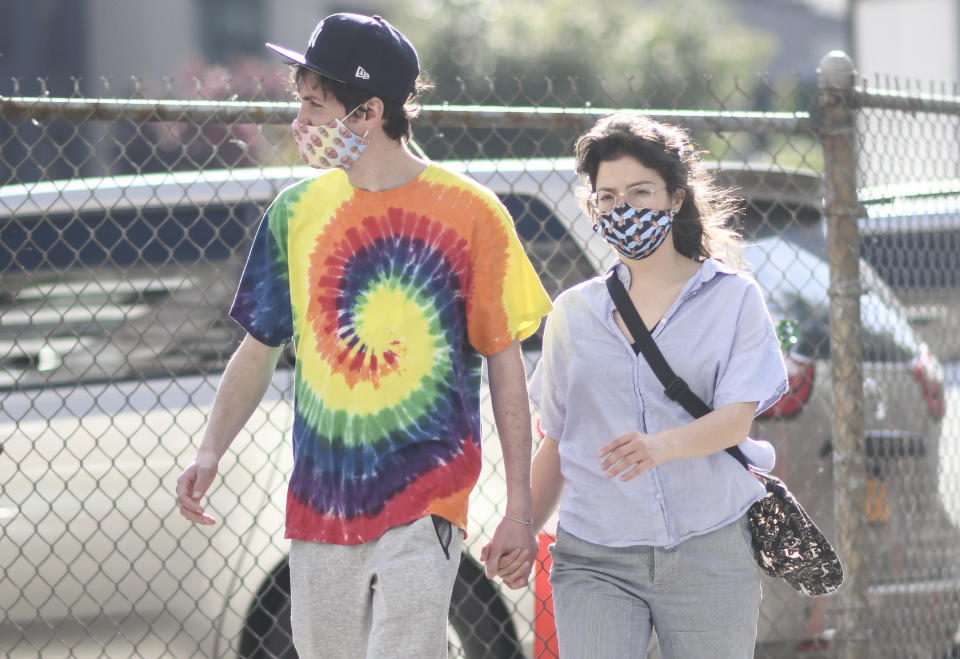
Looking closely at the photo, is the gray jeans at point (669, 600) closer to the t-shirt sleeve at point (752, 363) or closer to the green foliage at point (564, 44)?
the t-shirt sleeve at point (752, 363)

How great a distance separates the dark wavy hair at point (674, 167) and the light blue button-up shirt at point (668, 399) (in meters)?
0.11

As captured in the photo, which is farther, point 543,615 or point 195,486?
point 543,615

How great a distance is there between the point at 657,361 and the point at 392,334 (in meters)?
0.57

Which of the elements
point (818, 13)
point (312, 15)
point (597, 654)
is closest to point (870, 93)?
point (597, 654)

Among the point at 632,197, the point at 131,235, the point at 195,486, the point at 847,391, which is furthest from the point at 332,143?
the point at 847,391

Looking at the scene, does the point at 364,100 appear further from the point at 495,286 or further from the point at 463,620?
the point at 463,620

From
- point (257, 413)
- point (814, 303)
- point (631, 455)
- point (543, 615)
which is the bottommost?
point (543, 615)

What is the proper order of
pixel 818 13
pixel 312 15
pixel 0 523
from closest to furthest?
pixel 0 523 → pixel 312 15 → pixel 818 13

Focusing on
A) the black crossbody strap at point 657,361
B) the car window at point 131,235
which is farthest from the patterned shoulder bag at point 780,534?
the car window at point 131,235

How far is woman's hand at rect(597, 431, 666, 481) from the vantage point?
246 centimetres

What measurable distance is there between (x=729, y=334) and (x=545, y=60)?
958 inches

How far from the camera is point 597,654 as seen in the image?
103 inches

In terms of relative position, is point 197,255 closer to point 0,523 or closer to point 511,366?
point 0,523

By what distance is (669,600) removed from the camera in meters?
2.62
